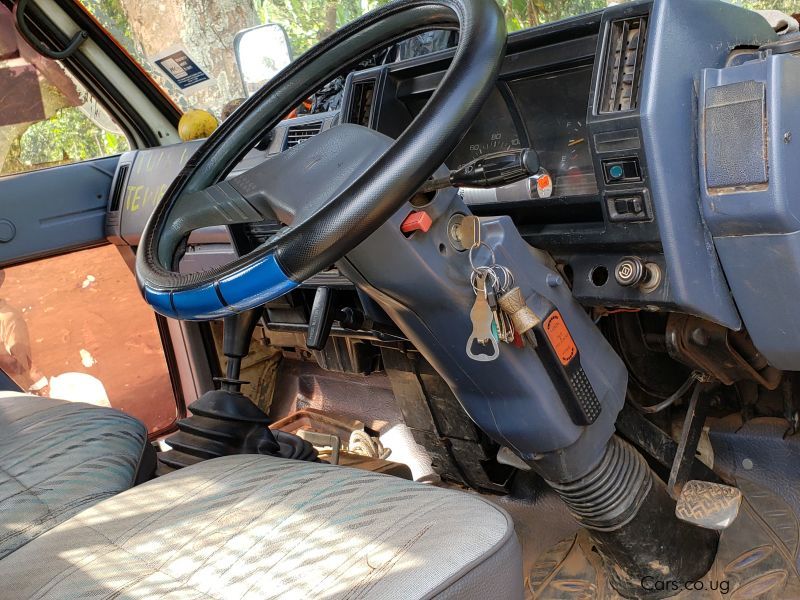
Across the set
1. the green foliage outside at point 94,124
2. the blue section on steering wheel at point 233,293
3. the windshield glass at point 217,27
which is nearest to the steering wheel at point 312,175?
the blue section on steering wheel at point 233,293

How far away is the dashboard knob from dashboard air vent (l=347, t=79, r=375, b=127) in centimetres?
54

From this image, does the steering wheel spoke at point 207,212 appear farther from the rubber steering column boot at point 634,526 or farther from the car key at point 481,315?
the rubber steering column boot at point 634,526

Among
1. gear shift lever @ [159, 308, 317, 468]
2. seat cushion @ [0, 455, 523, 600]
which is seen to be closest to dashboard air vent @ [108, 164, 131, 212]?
gear shift lever @ [159, 308, 317, 468]

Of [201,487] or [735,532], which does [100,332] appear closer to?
[201,487]

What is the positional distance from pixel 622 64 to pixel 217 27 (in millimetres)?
3452

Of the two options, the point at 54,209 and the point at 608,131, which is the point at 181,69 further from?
the point at 608,131

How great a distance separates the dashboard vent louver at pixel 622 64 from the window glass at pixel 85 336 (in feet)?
5.90

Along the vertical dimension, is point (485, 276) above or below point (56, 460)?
above

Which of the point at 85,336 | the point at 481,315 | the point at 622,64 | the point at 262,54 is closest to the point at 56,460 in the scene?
the point at 481,315

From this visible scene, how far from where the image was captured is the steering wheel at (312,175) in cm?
86

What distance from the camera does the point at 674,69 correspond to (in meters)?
1.10

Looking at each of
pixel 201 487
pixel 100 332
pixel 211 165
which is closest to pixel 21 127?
pixel 100 332

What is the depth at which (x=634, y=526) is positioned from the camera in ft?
4.80

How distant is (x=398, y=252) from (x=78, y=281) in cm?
171
